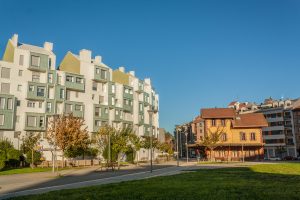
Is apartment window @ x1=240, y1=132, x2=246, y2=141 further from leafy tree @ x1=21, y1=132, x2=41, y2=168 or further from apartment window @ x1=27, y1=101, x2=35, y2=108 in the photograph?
apartment window @ x1=27, y1=101, x2=35, y2=108

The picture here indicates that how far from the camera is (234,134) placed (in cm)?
6888

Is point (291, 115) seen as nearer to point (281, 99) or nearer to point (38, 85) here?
point (281, 99)

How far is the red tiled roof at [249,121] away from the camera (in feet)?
225

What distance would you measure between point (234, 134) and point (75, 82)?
122 feet

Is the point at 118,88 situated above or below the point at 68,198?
above

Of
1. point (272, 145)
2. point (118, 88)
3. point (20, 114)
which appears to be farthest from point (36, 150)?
point (272, 145)

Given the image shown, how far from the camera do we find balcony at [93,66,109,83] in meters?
73.0

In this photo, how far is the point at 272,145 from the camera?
108250 mm

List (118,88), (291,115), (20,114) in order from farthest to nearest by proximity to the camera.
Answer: (291,115) → (118,88) → (20,114)

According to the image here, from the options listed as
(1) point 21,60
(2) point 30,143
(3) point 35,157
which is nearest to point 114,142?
(3) point 35,157

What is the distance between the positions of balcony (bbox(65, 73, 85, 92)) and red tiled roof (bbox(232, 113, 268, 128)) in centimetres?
3517

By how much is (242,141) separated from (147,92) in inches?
1341

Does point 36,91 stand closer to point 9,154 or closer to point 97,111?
point 97,111

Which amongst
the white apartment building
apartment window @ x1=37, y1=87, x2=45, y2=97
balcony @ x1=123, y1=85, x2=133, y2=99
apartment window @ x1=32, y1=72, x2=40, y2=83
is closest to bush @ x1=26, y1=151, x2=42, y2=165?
the white apartment building
